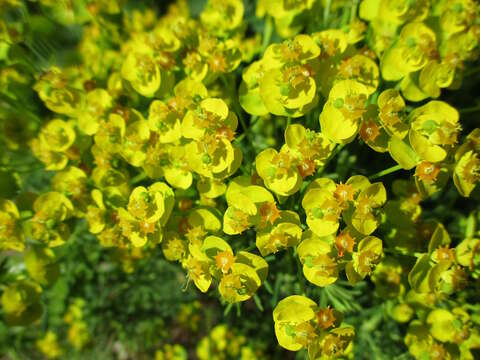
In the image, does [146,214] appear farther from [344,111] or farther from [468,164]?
[468,164]

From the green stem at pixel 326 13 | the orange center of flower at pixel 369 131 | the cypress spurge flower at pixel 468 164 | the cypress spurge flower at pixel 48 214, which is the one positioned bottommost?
the cypress spurge flower at pixel 48 214

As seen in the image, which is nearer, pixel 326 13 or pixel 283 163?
pixel 283 163

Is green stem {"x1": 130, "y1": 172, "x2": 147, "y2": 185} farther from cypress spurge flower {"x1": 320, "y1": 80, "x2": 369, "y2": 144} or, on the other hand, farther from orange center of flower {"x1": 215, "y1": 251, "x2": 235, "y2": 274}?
cypress spurge flower {"x1": 320, "y1": 80, "x2": 369, "y2": 144}

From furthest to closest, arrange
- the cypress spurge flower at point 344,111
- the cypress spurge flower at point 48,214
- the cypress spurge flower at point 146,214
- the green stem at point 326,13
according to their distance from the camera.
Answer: the green stem at point 326,13, the cypress spurge flower at point 48,214, the cypress spurge flower at point 146,214, the cypress spurge flower at point 344,111

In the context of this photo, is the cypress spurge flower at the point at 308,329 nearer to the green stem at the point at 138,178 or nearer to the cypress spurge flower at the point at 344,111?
the cypress spurge flower at the point at 344,111

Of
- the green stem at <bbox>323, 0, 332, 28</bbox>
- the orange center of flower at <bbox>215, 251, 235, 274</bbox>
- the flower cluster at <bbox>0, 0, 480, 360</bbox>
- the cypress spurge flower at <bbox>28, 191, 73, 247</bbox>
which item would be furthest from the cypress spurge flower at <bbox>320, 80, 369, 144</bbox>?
the cypress spurge flower at <bbox>28, 191, 73, 247</bbox>

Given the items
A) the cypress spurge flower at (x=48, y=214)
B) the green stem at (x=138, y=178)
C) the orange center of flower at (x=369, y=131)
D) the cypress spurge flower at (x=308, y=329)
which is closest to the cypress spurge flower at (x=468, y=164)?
the orange center of flower at (x=369, y=131)

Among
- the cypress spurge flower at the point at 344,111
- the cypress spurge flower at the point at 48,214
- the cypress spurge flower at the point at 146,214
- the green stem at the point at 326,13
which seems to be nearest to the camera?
the cypress spurge flower at the point at 344,111

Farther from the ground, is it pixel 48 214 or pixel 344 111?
pixel 344 111

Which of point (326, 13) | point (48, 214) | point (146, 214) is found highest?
point (326, 13)

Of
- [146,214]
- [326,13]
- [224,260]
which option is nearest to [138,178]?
[146,214]

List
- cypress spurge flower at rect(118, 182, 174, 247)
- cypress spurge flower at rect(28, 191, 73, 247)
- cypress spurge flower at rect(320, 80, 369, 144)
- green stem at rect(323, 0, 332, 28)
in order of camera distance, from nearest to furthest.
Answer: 1. cypress spurge flower at rect(320, 80, 369, 144)
2. cypress spurge flower at rect(118, 182, 174, 247)
3. cypress spurge flower at rect(28, 191, 73, 247)
4. green stem at rect(323, 0, 332, 28)
